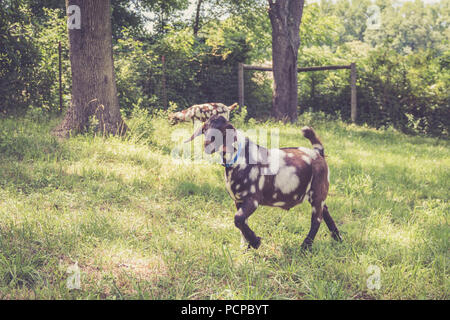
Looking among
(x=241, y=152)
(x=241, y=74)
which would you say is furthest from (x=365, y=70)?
(x=241, y=152)

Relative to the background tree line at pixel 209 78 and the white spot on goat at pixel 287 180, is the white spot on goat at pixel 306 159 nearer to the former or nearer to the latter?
the white spot on goat at pixel 287 180

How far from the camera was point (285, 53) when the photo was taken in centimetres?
1085

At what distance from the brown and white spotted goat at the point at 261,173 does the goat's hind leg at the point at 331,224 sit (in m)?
0.26

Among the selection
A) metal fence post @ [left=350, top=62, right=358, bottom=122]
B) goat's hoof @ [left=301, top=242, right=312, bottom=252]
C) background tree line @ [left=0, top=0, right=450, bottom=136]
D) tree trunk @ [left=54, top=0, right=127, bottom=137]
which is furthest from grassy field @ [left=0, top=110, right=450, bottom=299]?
metal fence post @ [left=350, top=62, right=358, bottom=122]

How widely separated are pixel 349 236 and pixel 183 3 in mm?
20438

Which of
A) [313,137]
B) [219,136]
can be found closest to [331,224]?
[313,137]

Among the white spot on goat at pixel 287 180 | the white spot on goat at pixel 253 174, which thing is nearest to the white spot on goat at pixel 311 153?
the white spot on goat at pixel 287 180

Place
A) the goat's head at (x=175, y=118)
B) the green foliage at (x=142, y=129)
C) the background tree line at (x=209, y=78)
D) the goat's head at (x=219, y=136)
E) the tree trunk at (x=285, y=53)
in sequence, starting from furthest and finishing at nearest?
the tree trunk at (x=285, y=53), the goat's head at (x=175, y=118), the background tree line at (x=209, y=78), the green foliage at (x=142, y=129), the goat's head at (x=219, y=136)

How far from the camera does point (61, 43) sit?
34.1ft

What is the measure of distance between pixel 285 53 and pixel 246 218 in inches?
342

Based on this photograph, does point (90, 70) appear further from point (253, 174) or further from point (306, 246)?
point (306, 246)

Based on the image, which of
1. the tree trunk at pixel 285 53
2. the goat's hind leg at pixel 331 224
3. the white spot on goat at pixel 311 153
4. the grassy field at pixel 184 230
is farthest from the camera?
the tree trunk at pixel 285 53

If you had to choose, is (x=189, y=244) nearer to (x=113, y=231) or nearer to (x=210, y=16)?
(x=113, y=231)

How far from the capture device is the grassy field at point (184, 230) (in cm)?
281
